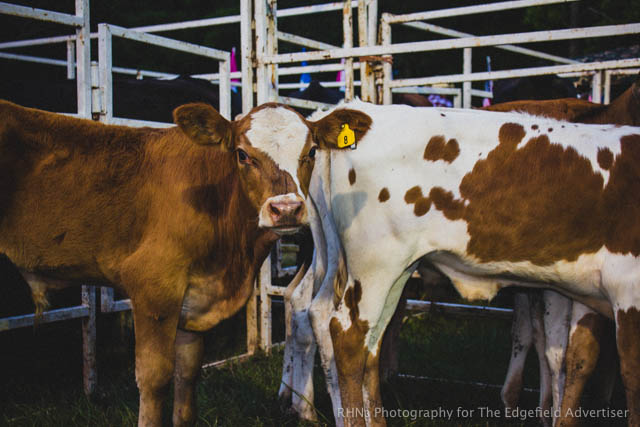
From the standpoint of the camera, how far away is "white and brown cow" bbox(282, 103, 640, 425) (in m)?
3.44

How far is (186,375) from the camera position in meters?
3.79

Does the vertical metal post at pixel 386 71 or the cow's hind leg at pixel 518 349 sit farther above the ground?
the vertical metal post at pixel 386 71

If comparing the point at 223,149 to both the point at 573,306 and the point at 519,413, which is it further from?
the point at 519,413

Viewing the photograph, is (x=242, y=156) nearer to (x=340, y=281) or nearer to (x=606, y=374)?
(x=340, y=281)

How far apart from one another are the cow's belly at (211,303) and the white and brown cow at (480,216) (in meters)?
0.55

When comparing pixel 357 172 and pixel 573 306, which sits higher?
pixel 357 172

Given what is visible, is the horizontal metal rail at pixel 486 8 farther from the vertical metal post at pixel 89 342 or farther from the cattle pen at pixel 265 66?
the vertical metal post at pixel 89 342

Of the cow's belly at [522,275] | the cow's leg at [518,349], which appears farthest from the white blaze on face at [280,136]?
the cow's leg at [518,349]

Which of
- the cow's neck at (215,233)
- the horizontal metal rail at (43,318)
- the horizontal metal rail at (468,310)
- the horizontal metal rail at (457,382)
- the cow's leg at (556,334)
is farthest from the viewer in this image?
the horizontal metal rail at (468,310)

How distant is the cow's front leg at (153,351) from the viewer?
340 centimetres

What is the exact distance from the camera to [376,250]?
3531 mm

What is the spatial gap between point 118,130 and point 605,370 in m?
3.57

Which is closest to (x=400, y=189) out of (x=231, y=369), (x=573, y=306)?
(x=573, y=306)

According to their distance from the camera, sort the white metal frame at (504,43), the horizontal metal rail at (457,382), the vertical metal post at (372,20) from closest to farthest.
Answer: the white metal frame at (504,43) → the horizontal metal rail at (457,382) → the vertical metal post at (372,20)
